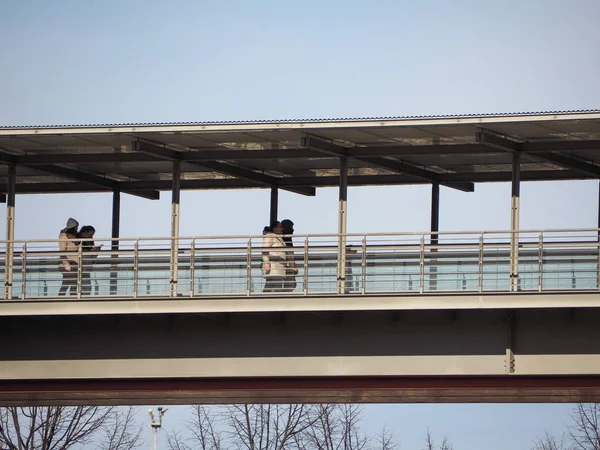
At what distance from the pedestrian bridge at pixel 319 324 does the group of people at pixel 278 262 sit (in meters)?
0.16

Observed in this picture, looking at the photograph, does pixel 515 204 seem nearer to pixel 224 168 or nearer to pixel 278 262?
pixel 278 262

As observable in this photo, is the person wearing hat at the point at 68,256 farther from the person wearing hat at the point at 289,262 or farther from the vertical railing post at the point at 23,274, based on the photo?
the person wearing hat at the point at 289,262

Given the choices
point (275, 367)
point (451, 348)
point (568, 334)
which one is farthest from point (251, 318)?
point (568, 334)

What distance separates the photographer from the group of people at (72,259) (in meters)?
29.2

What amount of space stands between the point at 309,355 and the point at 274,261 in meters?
1.92

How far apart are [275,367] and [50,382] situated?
14.5ft

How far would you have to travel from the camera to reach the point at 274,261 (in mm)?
28750

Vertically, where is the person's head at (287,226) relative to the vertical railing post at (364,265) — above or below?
above

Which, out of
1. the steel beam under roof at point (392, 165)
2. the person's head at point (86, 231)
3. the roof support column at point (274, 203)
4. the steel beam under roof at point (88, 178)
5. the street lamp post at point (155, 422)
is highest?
the steel beam under roof at point (392, 165)

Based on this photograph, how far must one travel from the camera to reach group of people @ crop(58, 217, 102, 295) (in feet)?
95.9

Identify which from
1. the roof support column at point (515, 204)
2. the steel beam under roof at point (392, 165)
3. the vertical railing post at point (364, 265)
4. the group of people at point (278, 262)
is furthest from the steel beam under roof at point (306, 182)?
the vertical railing post at point (364, 265)

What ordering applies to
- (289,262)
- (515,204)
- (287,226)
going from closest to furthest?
(289,262) → (287,226) → (515,204)

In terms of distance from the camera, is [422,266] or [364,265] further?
[364,265]

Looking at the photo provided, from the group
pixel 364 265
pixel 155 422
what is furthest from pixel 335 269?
pixel 155 422
